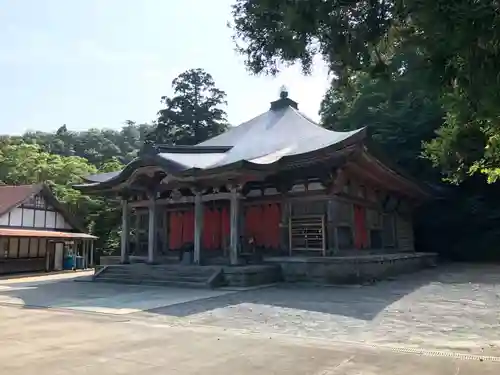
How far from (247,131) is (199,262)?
23.2 feet

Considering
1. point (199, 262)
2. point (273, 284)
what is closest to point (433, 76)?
point (273, 284)

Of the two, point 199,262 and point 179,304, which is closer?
point 179,304

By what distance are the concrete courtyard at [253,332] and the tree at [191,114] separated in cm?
3078

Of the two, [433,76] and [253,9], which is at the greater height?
[253,9]

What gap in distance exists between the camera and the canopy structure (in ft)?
42.8

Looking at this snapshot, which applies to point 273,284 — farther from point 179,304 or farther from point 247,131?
point 247,131

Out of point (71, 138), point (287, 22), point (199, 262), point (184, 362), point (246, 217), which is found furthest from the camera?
point (71, 138)

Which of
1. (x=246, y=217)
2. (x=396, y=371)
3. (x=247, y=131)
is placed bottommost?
(x=396, y=371)

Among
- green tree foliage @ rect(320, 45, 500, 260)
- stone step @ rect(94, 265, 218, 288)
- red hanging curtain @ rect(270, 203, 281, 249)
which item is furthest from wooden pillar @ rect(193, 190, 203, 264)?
green tree foliage @ rect(320, 45, 500, 260)

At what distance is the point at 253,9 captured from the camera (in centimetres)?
586

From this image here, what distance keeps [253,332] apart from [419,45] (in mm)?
4280

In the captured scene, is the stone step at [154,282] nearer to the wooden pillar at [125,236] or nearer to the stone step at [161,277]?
the stone step at [161,277]

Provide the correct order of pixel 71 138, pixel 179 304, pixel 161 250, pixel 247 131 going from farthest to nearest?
pixel 71 138
pixel 247 131
pixel 161 250
pixel 179 304

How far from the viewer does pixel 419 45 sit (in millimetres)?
4645
